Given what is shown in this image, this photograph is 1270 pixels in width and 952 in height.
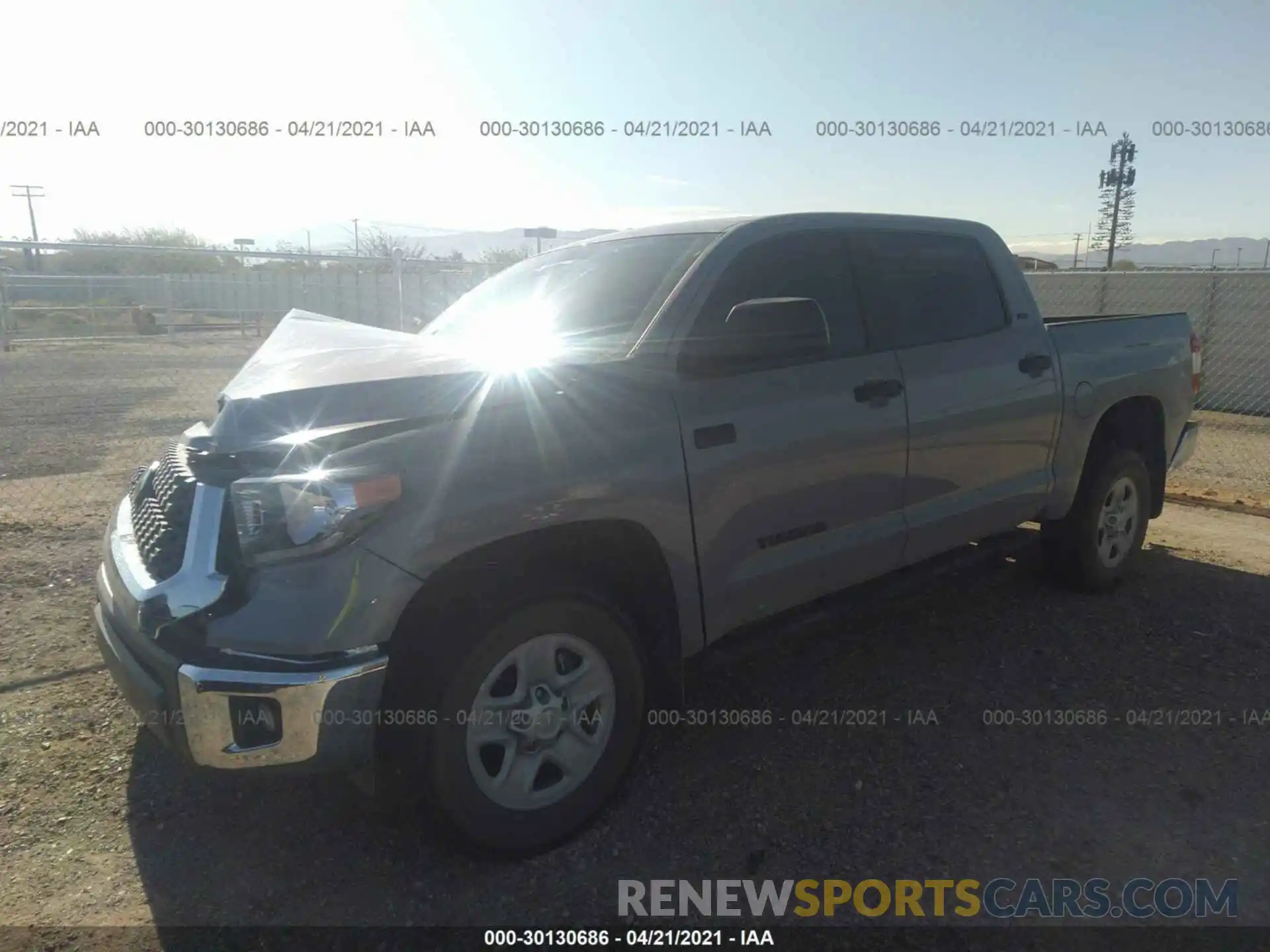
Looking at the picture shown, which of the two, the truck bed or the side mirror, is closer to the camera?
the side mirror

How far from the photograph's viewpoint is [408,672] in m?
2.38

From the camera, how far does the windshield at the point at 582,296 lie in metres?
3.21

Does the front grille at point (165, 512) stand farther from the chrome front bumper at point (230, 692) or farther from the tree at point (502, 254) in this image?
the tree at point (502, 254)

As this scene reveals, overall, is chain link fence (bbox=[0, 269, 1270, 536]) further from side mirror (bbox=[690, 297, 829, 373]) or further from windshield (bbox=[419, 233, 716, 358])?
side mirror (bbox=[690, 297, 829, 373])

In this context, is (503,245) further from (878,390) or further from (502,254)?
(878,390)

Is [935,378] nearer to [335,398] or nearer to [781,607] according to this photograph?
[781,607]

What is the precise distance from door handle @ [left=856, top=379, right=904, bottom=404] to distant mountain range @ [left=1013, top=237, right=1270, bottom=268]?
1338 cm

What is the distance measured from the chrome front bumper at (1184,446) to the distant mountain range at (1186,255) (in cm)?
1100

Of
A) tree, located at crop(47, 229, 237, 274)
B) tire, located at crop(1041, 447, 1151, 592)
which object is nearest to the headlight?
tire, located at crop(1041, 447, 1151, 592)

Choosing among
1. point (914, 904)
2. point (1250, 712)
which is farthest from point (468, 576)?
point (1250, 712)

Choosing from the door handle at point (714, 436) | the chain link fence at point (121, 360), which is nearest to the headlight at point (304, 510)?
the door handle at point (714, 436)

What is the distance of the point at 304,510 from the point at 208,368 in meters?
14.9

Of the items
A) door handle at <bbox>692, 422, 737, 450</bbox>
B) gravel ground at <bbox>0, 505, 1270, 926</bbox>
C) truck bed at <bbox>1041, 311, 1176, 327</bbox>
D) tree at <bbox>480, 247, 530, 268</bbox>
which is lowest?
gravel ground at <bbox>0, 505, 1270, 926</bbox>

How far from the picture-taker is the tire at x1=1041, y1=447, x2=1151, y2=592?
4.68 meters
